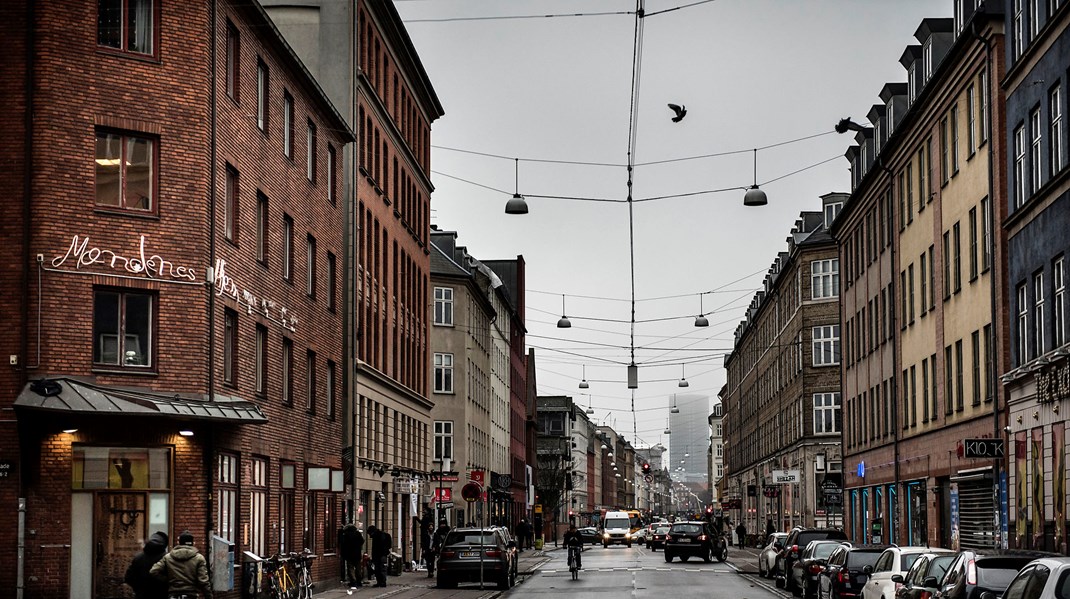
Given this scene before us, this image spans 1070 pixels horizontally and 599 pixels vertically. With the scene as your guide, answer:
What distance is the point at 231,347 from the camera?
103ft

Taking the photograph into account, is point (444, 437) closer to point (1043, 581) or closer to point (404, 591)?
point (404, 591)

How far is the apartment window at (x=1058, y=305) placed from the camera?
31.1 metres

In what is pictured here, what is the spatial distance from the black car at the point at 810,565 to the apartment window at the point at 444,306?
147 ft

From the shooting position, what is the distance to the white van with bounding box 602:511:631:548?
105 metres

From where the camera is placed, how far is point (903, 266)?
50.8m

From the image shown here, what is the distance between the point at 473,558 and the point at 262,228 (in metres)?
11.4

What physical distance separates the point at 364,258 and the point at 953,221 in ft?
59.5

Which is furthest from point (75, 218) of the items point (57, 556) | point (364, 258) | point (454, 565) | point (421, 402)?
point (421, 402)

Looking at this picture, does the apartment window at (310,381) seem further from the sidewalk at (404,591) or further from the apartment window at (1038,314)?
the apartment window at (1038,314)

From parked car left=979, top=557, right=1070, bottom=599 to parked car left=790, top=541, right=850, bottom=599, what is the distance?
61.5 ft

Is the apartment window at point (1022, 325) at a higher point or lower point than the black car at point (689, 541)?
higher

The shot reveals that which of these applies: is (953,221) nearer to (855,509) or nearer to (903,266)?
(903,266)

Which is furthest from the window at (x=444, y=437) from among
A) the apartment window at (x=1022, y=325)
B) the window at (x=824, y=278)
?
the apartment window at (x=1022, y=325)

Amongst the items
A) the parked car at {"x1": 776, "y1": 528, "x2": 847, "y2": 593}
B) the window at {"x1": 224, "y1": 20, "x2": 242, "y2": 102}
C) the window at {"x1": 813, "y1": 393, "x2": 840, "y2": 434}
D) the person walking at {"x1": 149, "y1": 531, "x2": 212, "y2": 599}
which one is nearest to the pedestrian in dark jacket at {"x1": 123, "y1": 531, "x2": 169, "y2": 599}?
the person walking at {"x1": 149, "y1": 531, "x2": 212, "y2": 599}
